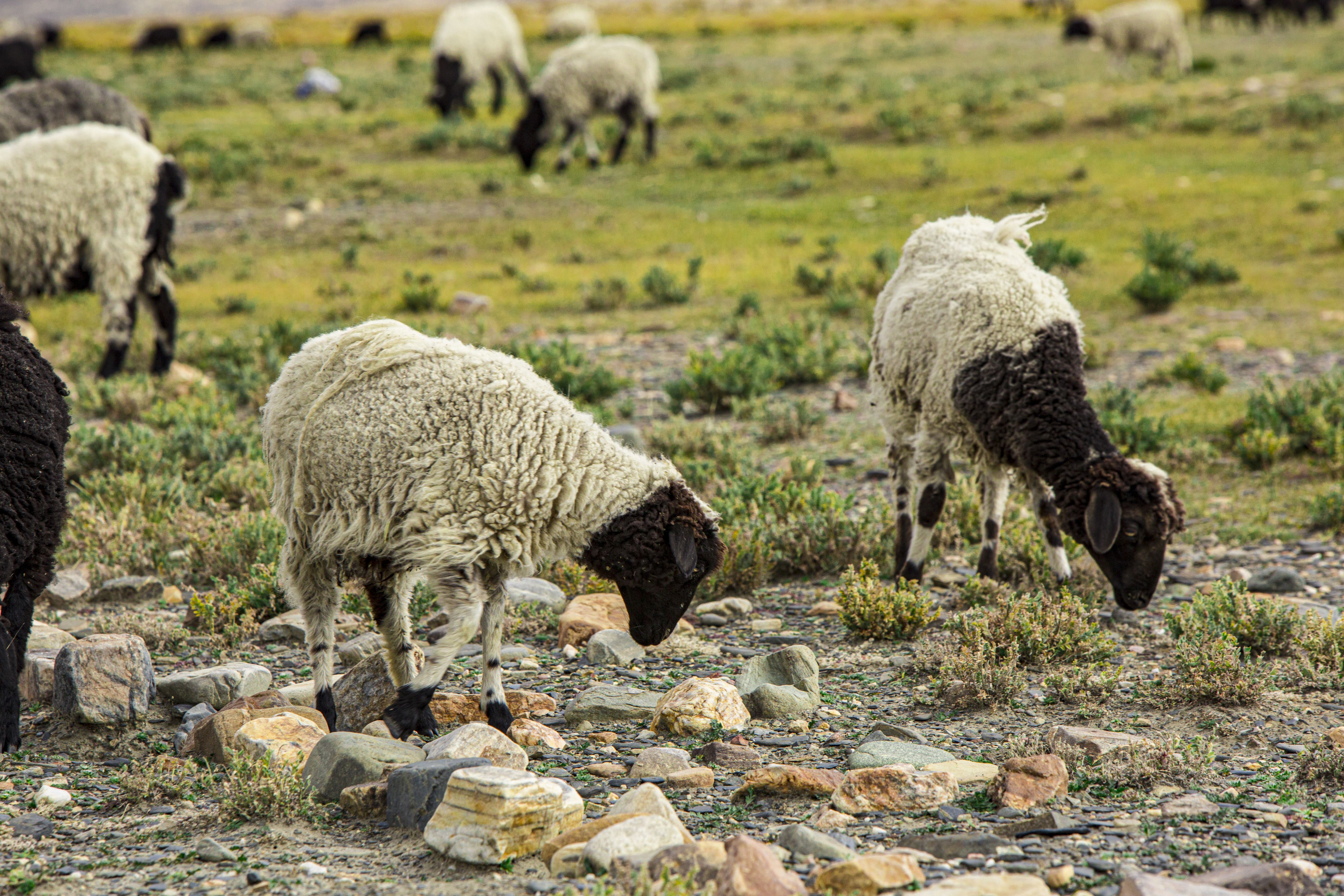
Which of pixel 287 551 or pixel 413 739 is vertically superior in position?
pixel 287 551

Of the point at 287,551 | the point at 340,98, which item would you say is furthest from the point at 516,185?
the point at 287,551

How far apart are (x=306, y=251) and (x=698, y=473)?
37.8ft

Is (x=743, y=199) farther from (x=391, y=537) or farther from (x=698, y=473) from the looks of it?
(x=391, y=537)

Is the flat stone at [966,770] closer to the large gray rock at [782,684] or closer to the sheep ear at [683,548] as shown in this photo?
the large gray rock at [782,684]

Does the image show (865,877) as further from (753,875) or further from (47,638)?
(47,638)

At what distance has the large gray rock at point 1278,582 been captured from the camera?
7.46 m

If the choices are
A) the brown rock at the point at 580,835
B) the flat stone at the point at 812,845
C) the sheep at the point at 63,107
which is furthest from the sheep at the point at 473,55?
the flat stone at the point at 812,845

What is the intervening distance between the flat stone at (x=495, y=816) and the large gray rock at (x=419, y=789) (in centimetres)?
14

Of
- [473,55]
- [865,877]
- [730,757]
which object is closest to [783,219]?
[473,55]

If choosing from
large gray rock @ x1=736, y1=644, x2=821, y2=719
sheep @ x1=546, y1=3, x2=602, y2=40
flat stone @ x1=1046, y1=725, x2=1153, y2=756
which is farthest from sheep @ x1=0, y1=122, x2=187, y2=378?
sheep @ x1=546, y1=3, x2=602, y2=40

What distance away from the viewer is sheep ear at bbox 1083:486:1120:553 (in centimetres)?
662

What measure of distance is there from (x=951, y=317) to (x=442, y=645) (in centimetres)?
390

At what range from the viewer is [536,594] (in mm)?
7391

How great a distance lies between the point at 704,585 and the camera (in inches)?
300
